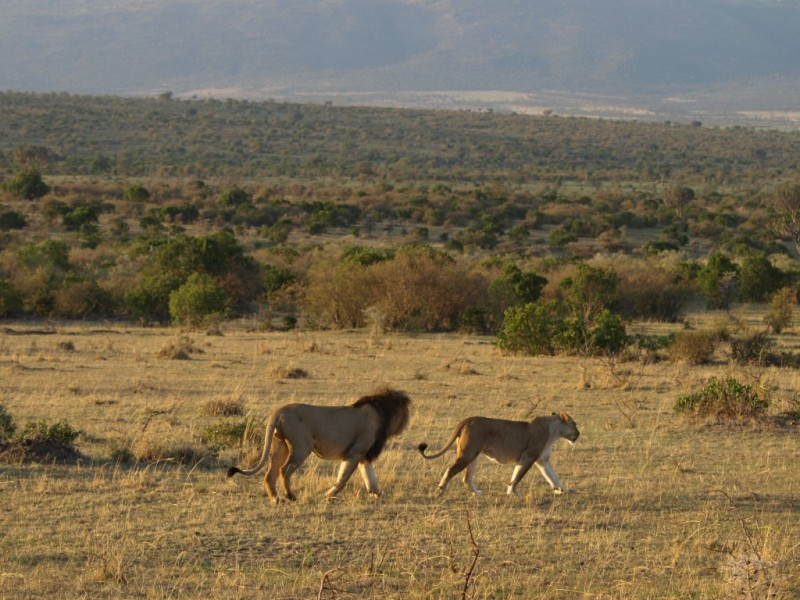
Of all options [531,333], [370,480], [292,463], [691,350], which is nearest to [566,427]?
[370,480]

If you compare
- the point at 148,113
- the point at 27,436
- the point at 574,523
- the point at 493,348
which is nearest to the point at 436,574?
the point at 574,523

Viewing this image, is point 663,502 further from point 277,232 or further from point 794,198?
point 794,198

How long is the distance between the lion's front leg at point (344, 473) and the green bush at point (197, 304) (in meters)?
16.5

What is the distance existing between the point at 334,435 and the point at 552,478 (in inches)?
75.9

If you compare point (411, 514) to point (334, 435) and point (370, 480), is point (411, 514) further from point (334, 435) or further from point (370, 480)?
point (334, 435)

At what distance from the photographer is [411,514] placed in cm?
897

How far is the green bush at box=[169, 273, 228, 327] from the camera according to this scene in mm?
25656

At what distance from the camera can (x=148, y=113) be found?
110 metres

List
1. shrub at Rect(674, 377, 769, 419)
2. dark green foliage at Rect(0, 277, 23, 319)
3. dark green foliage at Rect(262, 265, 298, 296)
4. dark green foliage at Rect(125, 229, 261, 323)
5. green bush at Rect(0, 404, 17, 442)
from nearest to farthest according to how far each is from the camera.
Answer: green bush at Rect(0, 404, 17, 442) → shrub at Rect(674, 377, 769, 419) → dark green foliage at Rect(0, 277, 23, 319) → dark green foliage at Rect(262, 265, 298, 296) → dark green foliage at Rect(125, 229, 261, 323)

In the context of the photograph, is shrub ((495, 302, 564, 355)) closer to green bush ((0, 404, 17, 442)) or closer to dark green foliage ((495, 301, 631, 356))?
dark green foliage ((495, 301, 631, 356))

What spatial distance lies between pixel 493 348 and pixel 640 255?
72.0ft

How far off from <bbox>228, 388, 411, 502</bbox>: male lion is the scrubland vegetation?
277 millimetres

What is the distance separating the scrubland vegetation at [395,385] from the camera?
7.68 m

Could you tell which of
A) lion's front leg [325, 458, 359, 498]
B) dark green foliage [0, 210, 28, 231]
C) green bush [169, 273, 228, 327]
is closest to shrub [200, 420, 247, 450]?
lion's front leg [325, 458, 359, 498]
